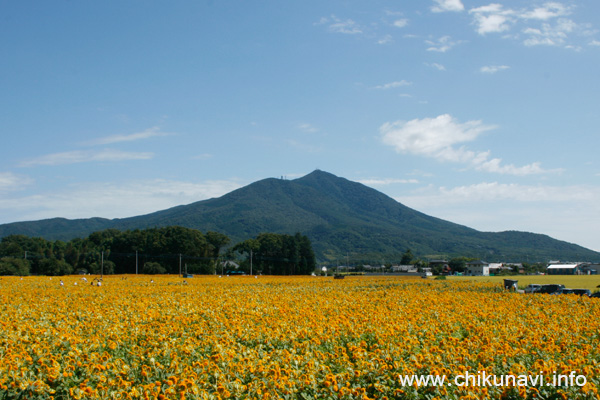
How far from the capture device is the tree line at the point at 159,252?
3891 inches

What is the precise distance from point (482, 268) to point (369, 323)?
137830 mm

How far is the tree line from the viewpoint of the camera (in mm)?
98819

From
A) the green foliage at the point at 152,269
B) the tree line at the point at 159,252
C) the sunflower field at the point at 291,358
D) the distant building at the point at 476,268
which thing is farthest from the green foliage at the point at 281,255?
the sunflower field at the point at 291,358

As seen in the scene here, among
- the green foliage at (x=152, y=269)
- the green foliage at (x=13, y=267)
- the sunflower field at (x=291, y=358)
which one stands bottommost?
the green foliage at (x=152, y=269)

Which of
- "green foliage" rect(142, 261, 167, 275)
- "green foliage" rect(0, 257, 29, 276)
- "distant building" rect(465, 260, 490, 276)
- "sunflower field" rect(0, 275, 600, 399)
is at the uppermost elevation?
"sunflower field" rect(0, 275, 600, 399)

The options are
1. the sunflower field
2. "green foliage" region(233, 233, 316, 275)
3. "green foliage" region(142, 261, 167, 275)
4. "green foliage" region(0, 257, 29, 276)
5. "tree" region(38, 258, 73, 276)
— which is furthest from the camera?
"green foliage" region(233, 233, 316, 275)

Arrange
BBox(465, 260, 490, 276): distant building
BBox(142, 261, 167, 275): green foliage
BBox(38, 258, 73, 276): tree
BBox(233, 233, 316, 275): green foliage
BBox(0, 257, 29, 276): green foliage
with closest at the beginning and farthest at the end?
1. BBox(0, 257, 29, 276): green foliage
2. BBox(38, 258, 73, 276): tree
3. BBox(142, 261, 167, 275): green foliage
4. BBox(233, 233, 316, 275): green foliage
5. BBox(465, 260, 490, 276): distant building

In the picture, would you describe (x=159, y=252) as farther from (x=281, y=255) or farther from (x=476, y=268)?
(x=476, y=268)

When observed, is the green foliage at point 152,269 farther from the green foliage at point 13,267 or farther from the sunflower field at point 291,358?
the sunflower field at point 291,358

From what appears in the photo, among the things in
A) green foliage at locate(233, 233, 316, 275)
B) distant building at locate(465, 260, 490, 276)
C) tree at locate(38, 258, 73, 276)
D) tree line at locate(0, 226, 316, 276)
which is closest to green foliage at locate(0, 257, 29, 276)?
tree at locate(38, 258, 73, 276)

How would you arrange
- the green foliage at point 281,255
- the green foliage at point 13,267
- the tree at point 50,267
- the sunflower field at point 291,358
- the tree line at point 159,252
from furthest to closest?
the green foliage at point 281,255 < the tree line at point 159,252 < the tree at point 50,267 < the green foliage at point 13,267 < the sunflower field at point 291,358

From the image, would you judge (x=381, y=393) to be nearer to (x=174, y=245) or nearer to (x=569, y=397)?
(x=569, y=397)

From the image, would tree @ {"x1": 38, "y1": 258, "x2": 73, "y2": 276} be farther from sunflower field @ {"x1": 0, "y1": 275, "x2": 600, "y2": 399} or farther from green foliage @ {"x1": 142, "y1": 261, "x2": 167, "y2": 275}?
A: sunflower field @ {"x1": 0, "y1": 275, "x2": 600, "y2": 399}

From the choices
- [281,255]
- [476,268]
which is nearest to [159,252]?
[281,255]
